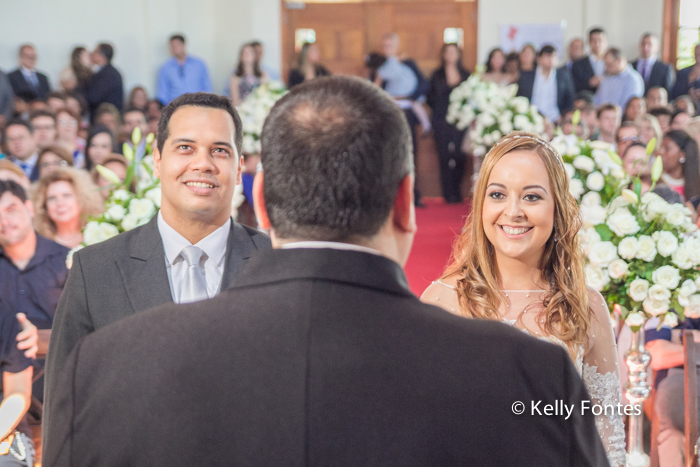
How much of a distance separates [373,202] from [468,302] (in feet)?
4.50

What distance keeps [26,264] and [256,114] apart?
10.9 feet

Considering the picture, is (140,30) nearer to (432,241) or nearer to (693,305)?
(432,241)

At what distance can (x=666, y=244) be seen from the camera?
2.67 metres

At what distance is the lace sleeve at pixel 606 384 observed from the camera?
2.20 metres

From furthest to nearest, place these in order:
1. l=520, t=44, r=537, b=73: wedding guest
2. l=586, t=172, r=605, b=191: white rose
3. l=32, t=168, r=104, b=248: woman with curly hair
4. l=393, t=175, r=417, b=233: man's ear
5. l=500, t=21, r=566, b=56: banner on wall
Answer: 1. l=500, t=21, r=566, b=56: banner on wall
2. l=520, t=44, r=537, b=73: wedding guest
3. l=32, t=168, r=104, b=248: woman with curly hair
4. l=586, t=172, r=605, b=191: white rose
5. l=393, t=175, r=417, b=233: man's ear

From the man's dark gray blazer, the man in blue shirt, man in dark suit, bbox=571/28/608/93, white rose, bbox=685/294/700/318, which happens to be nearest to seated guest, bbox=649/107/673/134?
man in dark suit, bbox=571/28/608/93

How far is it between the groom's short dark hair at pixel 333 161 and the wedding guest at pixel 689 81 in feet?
33.6

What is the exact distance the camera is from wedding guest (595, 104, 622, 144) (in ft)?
25.2

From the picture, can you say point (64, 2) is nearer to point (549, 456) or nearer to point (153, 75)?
point (153, 75)

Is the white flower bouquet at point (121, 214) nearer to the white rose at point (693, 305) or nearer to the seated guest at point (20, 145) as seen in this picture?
the white rose at point (693, 305)

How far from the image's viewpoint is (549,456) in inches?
38.6

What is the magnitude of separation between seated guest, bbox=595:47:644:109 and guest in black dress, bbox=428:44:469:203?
193 cm

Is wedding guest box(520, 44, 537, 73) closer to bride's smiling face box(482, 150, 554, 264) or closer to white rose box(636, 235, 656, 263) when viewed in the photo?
white rose box(636, 235, 656, 263)

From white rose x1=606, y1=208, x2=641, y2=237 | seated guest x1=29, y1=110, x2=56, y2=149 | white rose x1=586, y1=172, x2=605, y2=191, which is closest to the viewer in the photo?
white rose x1=606, y1=208, x2=641, y2=237
